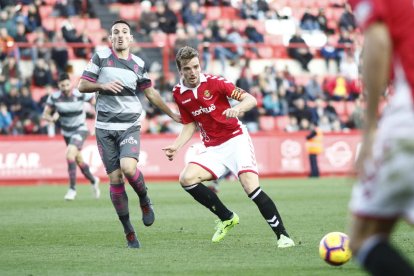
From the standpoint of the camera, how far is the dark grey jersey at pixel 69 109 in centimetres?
2000

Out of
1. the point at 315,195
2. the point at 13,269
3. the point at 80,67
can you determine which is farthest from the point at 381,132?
the point at 80,67

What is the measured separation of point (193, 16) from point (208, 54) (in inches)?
118

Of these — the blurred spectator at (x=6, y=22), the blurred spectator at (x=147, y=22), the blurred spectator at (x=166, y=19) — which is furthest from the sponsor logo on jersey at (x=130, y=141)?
the blurred spectator at (x=166, y=19)

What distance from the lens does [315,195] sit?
20.1 m

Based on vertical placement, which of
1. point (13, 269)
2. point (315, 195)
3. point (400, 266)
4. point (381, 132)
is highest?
point (381, 132)

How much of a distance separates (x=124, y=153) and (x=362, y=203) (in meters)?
6.05

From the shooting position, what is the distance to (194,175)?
10906 mm

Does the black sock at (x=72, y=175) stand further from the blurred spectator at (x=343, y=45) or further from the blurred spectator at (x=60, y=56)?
the blurred spectator at (x=343, y=45)

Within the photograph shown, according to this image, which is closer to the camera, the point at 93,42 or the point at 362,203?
the point at 362,203

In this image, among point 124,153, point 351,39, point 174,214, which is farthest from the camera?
point 351,39

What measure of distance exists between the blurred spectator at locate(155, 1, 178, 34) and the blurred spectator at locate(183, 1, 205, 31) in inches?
26.1

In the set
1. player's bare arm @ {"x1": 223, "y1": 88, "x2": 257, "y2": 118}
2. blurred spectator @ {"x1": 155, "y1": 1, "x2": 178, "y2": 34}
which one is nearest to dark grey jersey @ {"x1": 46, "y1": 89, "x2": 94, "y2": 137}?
player's bare arm @ {"x1": 223, "y1": 88, "x2": 257, "y2": 118}

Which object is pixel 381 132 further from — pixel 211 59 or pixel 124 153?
pixel 211 59

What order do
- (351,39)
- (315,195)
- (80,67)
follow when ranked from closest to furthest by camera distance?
1. (315,195)
2. (80,67)
3. (351,39)
